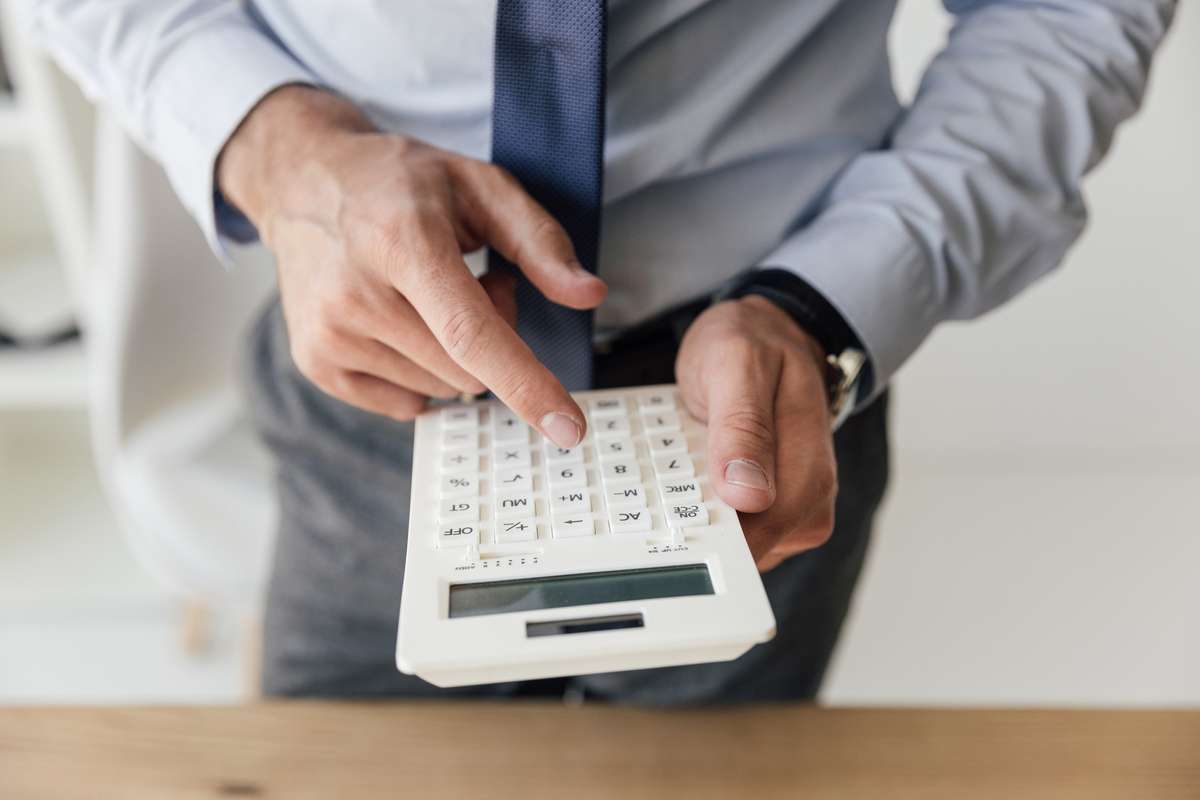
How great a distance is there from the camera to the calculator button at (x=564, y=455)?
43cm

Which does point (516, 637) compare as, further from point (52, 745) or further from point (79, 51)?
point (79, 51)

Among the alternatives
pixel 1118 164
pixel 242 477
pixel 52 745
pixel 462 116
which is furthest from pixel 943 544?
pixel 52 745

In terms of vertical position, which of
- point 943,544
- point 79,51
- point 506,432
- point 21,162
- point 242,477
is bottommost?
point 943,544

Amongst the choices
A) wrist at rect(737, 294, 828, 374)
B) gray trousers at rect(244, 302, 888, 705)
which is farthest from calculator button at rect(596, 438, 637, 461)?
gray trousers at rect(244, 302, 888, 705)

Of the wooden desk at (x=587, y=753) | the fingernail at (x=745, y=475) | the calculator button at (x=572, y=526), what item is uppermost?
the fingernail at (x=745, y=475)

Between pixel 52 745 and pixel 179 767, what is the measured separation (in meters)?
0.06

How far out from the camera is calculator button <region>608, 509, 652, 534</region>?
1.28ft

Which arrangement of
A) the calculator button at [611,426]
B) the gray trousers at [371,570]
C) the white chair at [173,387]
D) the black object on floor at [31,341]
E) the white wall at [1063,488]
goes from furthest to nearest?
the black object on floor at [31,341], the white wall at [1063,488], the white chair at [173,387], the gray trousers at [371,570], the calculator button at [611,426]

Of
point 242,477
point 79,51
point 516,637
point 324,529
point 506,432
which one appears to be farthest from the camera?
point 242,477

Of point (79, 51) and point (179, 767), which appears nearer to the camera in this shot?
point (179, 767)

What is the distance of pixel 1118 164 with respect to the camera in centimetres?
108

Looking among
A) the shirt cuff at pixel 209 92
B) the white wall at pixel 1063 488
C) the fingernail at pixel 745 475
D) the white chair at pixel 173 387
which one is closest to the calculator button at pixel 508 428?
the fingernail at pixel 745 475

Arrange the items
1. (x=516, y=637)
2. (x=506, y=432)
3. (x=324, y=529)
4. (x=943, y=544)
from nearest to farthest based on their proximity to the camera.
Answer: (x=516, y=637) → (x=506, y=432) → (x=324, y=529) → (x=943, y=544)

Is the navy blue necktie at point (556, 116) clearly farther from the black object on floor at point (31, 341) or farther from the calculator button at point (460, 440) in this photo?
the black object on floor at point (31, 341)
